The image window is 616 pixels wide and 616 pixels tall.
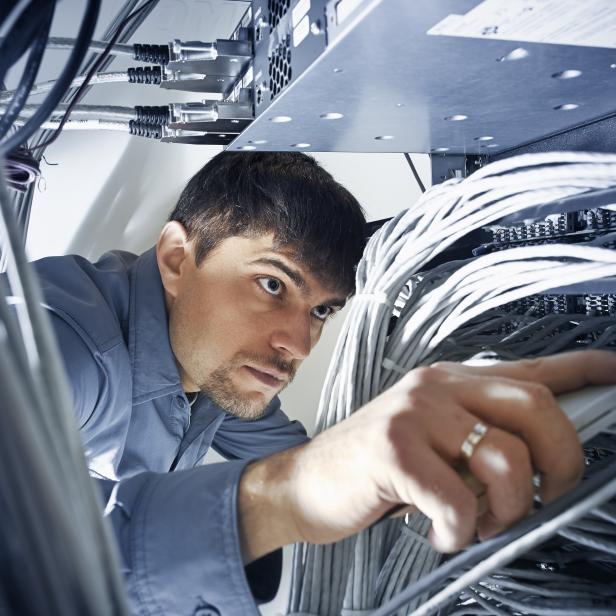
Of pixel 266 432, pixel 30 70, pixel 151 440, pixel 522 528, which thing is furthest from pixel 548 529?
pixel 266 432

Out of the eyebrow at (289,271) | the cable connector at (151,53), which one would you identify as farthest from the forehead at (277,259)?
the cable connector at (151,53)

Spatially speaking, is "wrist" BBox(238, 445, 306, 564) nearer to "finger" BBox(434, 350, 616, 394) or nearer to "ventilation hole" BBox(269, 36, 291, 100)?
"finger" BBox(434, 350, 616, 394)

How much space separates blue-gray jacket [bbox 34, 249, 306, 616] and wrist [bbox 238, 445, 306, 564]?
0.01 metres

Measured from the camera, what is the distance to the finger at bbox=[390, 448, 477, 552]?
34 cm

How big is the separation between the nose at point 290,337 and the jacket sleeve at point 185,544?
24.3 inches

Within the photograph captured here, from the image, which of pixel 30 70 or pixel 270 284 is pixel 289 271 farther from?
pixel 30 70

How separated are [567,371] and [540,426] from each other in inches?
3.0

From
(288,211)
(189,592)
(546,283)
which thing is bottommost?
(189,592)

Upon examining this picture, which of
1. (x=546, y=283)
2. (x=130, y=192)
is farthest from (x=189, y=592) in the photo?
(x=130, y=192)

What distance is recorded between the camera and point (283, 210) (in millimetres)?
1133

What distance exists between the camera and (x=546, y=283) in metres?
0.48

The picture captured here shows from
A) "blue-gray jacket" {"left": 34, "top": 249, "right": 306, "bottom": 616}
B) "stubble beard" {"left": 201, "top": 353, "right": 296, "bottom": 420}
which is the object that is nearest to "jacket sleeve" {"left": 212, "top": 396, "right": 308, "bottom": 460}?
"blue-gray jacket" {"left": 34, "top": 249, "right": 306, "bottom": 616}

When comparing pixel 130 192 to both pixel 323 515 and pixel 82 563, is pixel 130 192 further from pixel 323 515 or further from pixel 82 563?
pixel 82 563

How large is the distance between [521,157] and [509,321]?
28 centimetres
